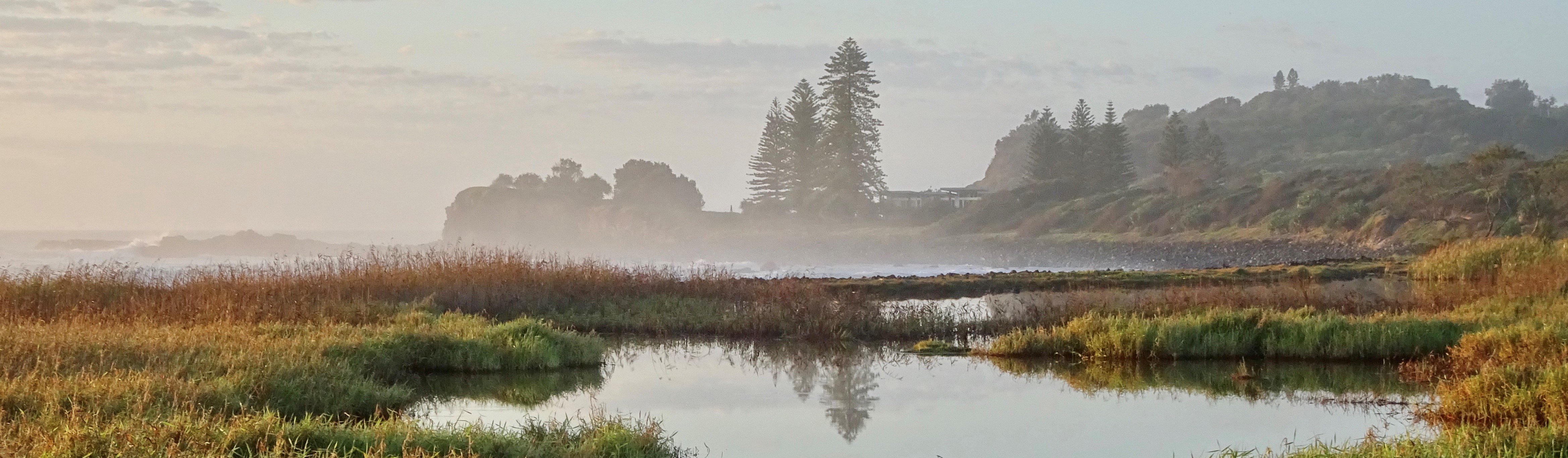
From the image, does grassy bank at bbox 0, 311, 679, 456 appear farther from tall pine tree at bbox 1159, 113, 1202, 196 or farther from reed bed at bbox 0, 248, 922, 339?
tall pine tree at bbox 1159, 113, 1202, 196

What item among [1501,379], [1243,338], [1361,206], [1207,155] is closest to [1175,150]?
[1207,155]

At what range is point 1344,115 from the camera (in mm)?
139125

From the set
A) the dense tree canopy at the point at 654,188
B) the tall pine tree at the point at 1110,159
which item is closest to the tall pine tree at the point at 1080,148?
the tall pine tree at the point at 1110,159

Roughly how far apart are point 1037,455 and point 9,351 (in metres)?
9.60

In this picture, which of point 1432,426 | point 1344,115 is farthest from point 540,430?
point 1344,115

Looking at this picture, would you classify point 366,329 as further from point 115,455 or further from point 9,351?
point 115,455

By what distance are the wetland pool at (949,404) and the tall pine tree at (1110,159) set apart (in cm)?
7349

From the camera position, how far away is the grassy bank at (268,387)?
7.68 meters

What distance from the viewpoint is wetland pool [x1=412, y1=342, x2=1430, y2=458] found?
10.6 m

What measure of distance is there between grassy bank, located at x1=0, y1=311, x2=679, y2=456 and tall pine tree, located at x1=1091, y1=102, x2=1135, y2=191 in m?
75.7

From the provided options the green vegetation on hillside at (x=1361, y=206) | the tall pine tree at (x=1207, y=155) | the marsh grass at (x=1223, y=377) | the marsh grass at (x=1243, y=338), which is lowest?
the marsh grass at (x=1223, y=377)

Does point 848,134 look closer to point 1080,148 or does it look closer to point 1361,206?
point 1080,148

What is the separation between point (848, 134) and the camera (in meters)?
90.8

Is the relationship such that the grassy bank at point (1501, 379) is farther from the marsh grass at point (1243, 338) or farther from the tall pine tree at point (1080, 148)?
the tall pine tree at point (1080, 148)
